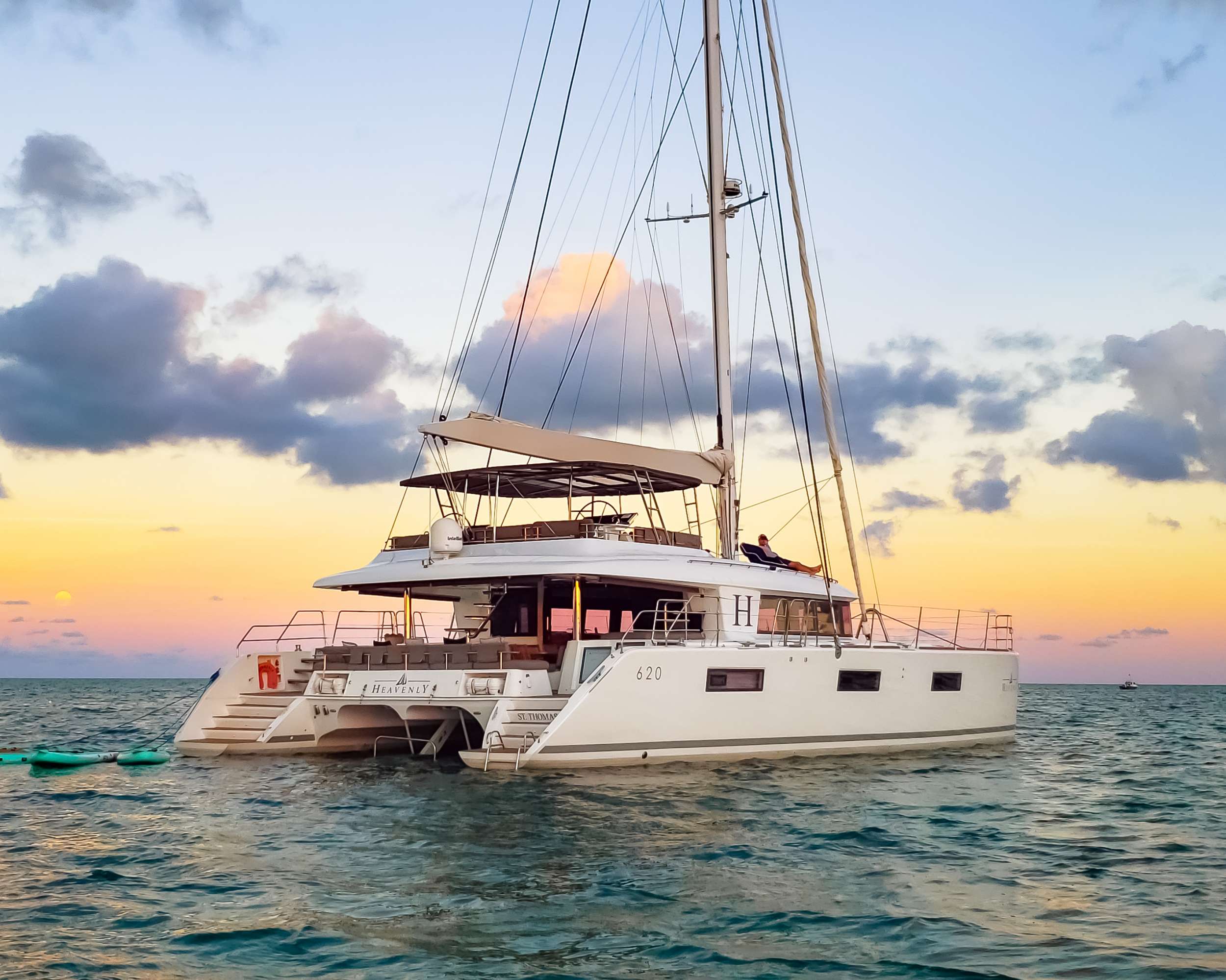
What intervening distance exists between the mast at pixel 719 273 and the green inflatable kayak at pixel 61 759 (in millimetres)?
11512

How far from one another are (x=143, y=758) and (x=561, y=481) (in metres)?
8.35

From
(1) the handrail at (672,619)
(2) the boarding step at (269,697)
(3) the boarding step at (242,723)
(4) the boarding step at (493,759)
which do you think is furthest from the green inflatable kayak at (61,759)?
(1) the handrail at (672,619)

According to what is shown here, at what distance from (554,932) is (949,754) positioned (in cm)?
1410

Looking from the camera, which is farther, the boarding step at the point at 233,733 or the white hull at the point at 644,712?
the boarding step at the point at 233,733

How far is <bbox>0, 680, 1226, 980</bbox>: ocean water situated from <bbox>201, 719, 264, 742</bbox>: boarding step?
2.92 feet

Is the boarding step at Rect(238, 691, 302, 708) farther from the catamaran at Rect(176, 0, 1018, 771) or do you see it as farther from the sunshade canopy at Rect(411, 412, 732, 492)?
the sunshade canopy at Rect(411, 412, 732, 492)

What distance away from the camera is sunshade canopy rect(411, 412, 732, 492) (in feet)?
61.9

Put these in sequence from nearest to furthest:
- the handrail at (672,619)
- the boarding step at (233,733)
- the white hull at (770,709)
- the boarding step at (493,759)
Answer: the boarding step at (493,759)
the white hull at (770,709)
the handrail at (672,619)
the boarding step at (233,733)

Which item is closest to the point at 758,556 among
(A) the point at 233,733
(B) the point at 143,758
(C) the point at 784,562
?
(C) the point at 784,562

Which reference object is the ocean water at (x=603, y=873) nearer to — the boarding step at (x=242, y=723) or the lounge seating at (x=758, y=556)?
the boarding step at (x=242, y=723)

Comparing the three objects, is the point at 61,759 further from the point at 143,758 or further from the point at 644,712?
the point at 644,712

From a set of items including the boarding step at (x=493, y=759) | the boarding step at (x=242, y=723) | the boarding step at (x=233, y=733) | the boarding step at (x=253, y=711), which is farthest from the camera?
the boarding step at (x=253, y=711)

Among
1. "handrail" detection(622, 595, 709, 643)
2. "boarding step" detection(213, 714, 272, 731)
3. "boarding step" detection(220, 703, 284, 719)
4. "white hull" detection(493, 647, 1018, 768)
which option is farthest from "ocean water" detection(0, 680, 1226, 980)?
"handrail" detection(622, 595, 709, 643)

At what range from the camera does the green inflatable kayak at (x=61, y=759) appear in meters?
17.4
